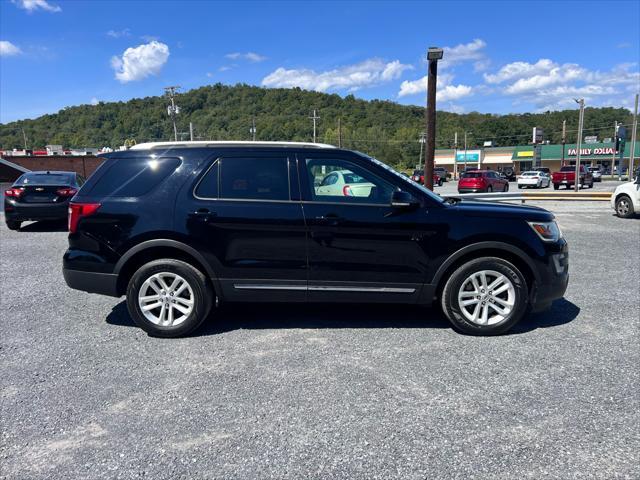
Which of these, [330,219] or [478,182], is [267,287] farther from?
[478,182]

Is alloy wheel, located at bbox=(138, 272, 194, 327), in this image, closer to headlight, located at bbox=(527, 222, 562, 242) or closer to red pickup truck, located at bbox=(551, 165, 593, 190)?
headlight, located at bbox=(527, 222, 562, 242)

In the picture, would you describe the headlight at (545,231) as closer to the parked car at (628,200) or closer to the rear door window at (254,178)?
the rear door window at (254,178)

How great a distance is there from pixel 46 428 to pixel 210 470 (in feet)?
3.96

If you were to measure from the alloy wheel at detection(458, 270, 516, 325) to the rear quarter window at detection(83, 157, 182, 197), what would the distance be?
10.0ft

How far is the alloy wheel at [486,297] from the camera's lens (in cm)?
436

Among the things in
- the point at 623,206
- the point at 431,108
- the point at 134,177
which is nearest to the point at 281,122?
the point at 431,108

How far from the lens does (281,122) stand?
9725 centimetres

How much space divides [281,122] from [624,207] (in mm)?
88844

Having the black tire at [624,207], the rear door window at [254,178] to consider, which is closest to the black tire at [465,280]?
the rear door window at [254,178]

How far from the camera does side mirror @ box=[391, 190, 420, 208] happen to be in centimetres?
424

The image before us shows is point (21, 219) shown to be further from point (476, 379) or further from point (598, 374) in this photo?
point (598, 374)

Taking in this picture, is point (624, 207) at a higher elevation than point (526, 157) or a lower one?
lower

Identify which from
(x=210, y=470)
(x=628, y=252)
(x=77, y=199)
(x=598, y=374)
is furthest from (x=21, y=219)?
(x=628, y=252)

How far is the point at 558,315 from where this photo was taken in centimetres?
496
